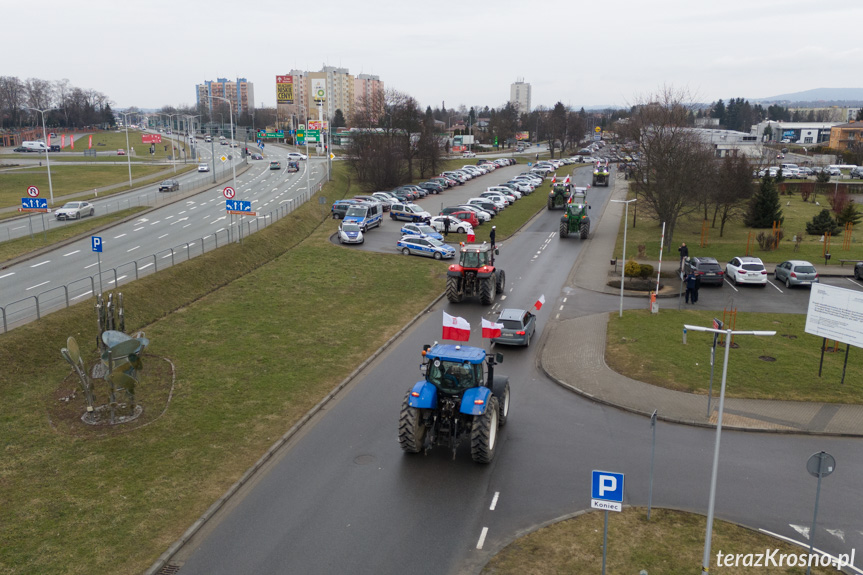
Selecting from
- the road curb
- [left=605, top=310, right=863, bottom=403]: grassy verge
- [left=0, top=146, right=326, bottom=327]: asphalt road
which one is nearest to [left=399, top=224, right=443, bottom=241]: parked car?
[left=0, top=146, right=326, bottom=327]: asphalt road

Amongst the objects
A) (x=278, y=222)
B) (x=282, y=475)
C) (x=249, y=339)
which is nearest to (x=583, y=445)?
(x=282, y=475)

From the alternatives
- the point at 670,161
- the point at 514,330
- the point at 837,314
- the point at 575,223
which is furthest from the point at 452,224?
the point at 837,314

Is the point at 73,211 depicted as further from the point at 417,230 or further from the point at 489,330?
the point at 489,330

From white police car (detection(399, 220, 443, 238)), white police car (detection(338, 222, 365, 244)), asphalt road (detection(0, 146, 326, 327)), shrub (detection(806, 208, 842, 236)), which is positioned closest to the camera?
asphalt road (detection(0, 146, 326, 327))

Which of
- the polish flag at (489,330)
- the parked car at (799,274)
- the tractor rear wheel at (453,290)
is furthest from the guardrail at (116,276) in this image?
the parked car at (799,274)

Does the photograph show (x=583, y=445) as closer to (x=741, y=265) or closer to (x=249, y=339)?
(x=249, y=339)

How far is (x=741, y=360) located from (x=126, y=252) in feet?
97.0

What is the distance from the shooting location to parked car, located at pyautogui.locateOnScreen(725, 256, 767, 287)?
107 ft

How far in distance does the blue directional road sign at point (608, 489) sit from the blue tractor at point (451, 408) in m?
4.09

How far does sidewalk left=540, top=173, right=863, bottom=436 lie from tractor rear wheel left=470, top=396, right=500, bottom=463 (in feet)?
18.0

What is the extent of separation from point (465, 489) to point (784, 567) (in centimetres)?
606

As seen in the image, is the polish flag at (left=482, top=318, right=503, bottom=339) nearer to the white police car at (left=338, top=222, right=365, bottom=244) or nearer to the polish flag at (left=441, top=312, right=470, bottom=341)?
the polish flag at (left=441, top=312, right=470, bottom=341)

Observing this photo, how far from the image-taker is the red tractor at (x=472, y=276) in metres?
28.8

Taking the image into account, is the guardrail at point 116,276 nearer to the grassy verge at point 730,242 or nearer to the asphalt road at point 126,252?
the asphalt road at point 126,252
